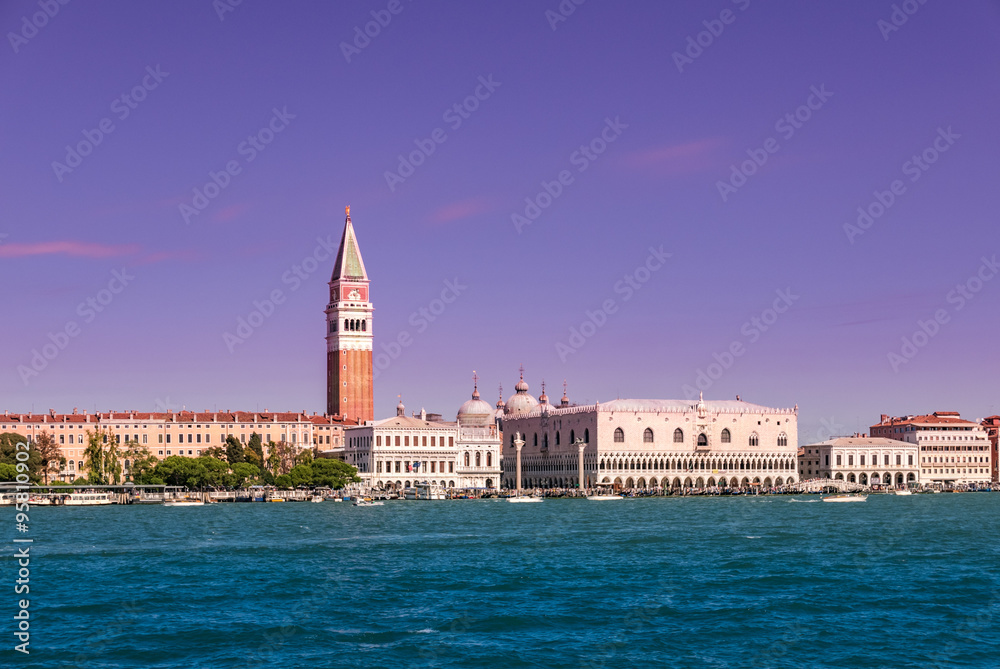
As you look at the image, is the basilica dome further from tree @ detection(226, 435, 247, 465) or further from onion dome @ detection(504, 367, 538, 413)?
tree @ detection(226, 435, 247, 465)

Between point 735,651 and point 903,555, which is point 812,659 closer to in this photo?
Answer: point 735,651

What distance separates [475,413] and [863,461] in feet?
130

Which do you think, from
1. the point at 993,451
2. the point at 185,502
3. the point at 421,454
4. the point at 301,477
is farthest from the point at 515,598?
the point at 993,451

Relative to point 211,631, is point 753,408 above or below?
above

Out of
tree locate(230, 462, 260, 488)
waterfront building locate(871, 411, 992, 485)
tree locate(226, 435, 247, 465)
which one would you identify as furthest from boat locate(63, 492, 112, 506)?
waterfront building locate(871, 411, 992, 485)

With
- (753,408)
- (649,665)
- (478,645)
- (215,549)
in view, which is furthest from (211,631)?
(753,408)

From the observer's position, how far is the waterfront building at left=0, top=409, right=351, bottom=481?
122 metres

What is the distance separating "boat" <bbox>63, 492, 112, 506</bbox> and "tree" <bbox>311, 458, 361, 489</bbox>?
1612 cm

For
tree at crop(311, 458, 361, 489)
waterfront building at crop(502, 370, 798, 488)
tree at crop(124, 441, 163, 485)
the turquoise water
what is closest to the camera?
the turquoise water

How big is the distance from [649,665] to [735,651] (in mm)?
2191

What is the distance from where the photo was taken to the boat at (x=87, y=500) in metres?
95.6

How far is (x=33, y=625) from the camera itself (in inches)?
1141

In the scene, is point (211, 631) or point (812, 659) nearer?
point (812, 659)

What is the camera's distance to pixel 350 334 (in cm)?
13550
